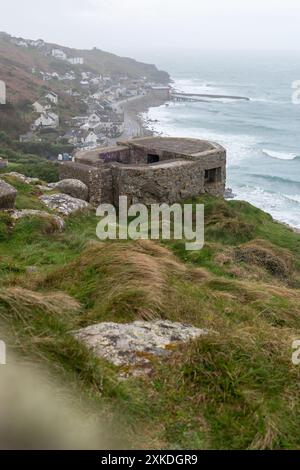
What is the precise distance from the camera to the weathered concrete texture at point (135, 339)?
4387mm

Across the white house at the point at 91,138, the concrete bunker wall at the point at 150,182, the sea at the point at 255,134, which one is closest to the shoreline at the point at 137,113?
the sea at the point at 255,134

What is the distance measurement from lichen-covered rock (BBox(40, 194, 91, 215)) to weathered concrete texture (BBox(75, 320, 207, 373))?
6.80 m

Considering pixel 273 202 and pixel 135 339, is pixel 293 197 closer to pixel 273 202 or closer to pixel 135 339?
pixel 273 202

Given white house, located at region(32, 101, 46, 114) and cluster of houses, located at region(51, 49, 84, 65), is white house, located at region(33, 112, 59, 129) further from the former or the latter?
cluster of houses, located at region(51, 49, 84, 65)

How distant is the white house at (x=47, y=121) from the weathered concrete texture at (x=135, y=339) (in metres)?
55.0

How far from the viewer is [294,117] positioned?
242 feet

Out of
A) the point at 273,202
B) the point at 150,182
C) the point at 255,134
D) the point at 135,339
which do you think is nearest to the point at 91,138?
the point at 255,134

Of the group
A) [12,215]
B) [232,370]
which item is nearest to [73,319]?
[232,370]

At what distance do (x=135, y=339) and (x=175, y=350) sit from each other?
1.20 feet

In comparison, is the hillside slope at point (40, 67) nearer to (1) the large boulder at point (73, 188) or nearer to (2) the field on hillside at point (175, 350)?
(1) the large boulder at point (73, 188)

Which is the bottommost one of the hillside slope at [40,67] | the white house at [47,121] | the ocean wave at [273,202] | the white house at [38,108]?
the ocean wave at [273,202]

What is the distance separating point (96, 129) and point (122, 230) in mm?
52240

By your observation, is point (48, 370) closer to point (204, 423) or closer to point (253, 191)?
point (204, 423)

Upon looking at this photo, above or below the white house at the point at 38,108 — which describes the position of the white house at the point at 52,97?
above
